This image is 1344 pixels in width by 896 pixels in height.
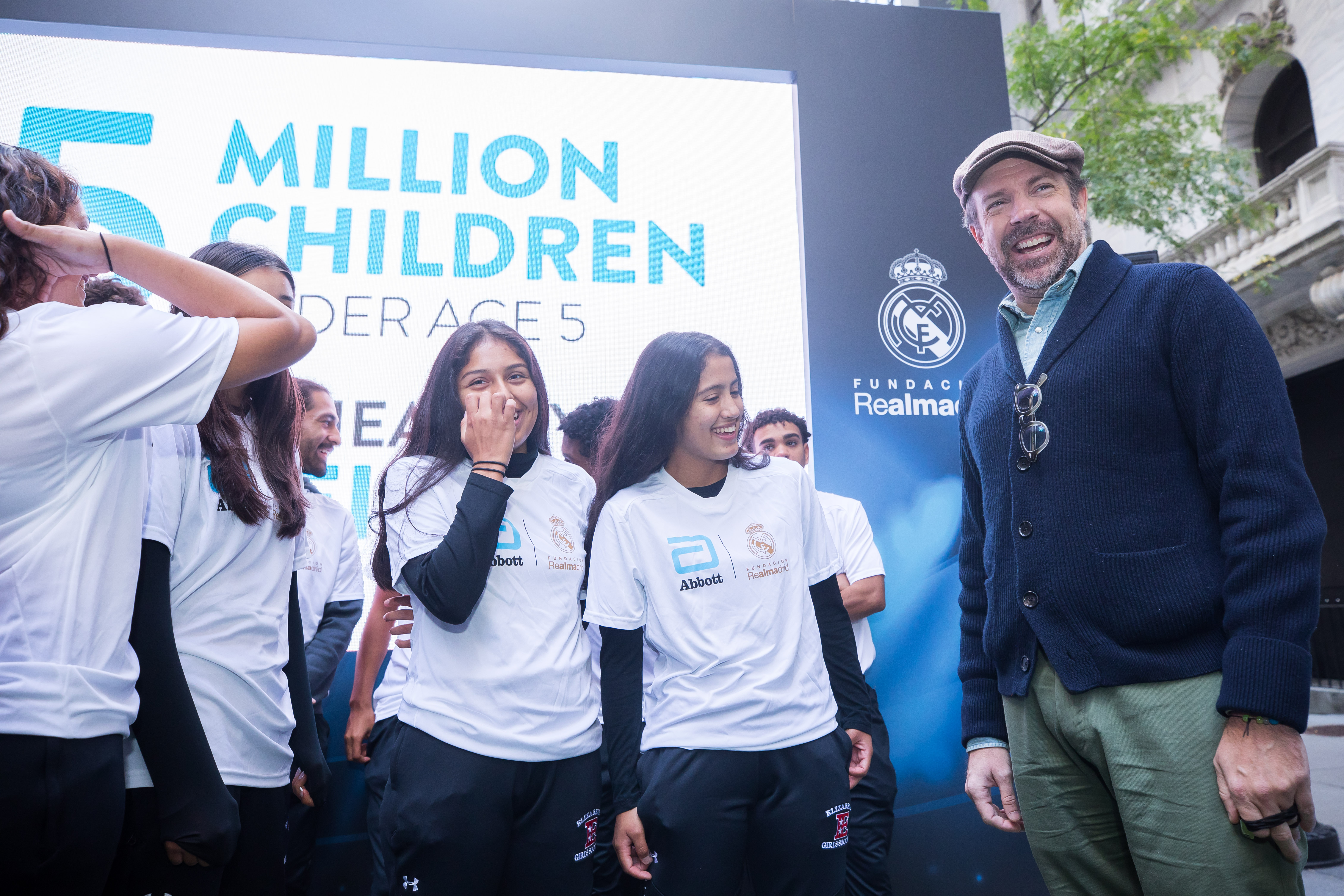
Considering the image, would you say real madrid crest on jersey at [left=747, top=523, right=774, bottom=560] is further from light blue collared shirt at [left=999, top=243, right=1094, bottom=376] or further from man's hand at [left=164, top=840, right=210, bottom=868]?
man's hand at [left=164, top=840, right=210, bottom=868]

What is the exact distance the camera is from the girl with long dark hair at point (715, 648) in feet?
6.45

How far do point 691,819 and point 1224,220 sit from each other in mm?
8512

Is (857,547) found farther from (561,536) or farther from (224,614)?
(224,614)

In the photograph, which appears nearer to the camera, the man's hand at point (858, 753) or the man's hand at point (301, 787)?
the man's hand at point (301, 787)

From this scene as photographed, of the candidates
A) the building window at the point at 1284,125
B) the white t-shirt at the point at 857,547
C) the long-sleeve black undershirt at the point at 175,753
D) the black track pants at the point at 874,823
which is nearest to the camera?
the long-sleeve black undershirt at the point at 175,753

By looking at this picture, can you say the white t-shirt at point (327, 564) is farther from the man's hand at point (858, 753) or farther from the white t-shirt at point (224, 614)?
the man's hand at point (858, 753)

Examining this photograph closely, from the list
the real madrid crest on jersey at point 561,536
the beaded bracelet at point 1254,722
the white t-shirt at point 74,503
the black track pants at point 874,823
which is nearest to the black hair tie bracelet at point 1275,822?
the beaded bracelet at point 1254,722

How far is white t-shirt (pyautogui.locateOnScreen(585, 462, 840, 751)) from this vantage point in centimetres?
202

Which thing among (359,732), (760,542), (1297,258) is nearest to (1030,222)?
(760,542)

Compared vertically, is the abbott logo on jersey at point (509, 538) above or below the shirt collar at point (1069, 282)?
below

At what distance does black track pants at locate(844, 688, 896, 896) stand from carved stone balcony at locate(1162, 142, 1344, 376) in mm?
7020

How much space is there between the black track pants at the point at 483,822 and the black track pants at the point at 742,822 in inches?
7.2

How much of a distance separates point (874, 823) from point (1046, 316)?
2269 mm

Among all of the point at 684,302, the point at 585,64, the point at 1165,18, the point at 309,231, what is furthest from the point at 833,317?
the point at 1165,18
